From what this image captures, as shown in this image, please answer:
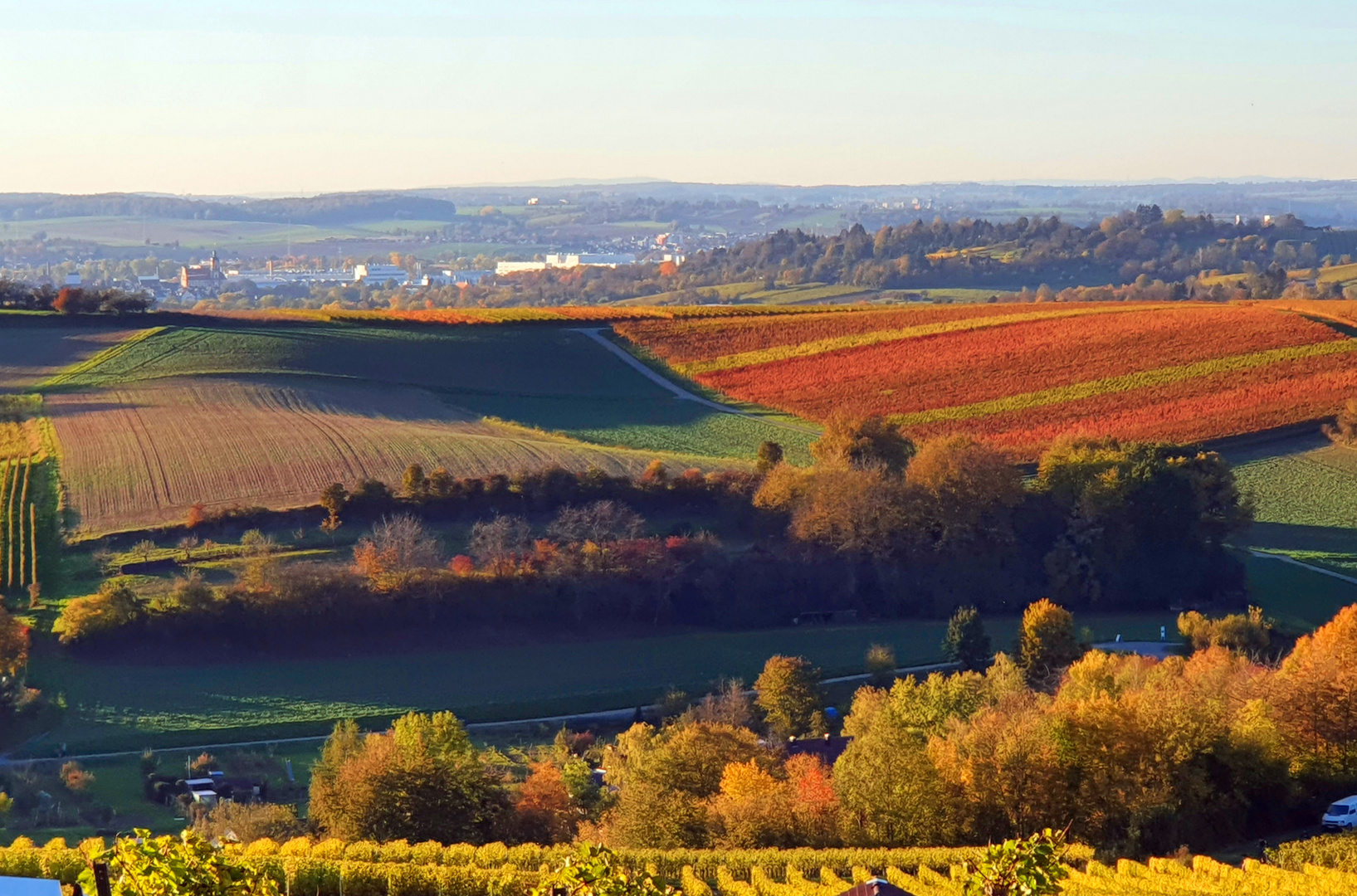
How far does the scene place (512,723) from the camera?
34.3 m

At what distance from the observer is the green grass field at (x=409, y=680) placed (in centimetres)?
3275

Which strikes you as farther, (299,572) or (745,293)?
(745,293)

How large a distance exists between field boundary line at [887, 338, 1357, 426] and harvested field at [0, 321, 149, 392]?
106 feet

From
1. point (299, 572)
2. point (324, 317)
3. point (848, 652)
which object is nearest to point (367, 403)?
point (324, 317)

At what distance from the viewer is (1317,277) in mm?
129000

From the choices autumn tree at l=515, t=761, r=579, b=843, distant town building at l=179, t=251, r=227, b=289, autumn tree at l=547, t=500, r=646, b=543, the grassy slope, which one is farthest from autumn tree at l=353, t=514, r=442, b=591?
distant town building at l=179, t=251, r=227, b=289

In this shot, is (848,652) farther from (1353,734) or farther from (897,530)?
(1353,734)

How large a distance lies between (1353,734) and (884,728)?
7.82 m

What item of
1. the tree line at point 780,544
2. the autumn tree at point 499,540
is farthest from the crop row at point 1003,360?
the autumn tree at point 499,540

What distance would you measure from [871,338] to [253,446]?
32.5 meters

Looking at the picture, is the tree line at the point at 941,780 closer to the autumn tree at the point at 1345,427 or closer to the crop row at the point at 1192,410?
the crop row at the point at 1192,410

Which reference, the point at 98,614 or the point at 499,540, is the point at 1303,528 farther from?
the point at 98,614


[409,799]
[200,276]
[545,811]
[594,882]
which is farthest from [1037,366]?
[200,276]

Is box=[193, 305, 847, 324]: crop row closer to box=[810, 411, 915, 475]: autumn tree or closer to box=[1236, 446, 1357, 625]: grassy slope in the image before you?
box=[810, 411, 915, 475]: autumn tree
